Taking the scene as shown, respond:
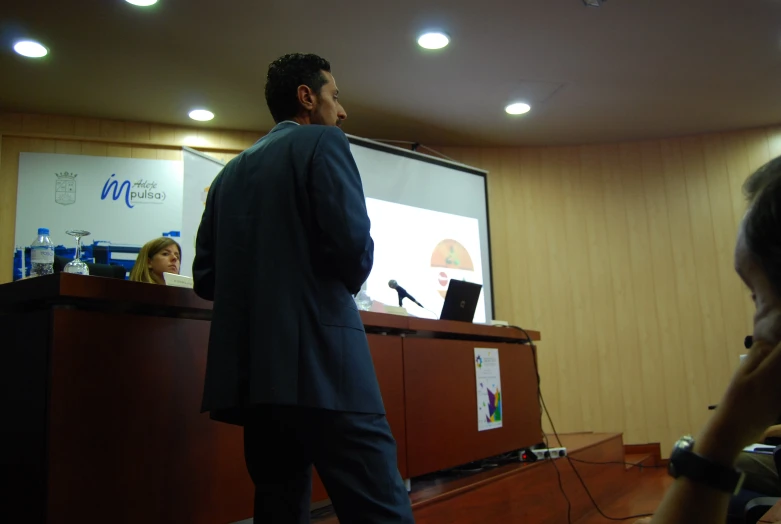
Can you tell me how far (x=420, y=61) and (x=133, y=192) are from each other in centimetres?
223

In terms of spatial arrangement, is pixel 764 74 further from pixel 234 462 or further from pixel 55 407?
pixel 55 407

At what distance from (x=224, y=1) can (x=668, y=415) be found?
14.5 feet

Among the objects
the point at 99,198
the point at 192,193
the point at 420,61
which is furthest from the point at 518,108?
the point at 99,198

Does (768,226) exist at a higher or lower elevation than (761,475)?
higher

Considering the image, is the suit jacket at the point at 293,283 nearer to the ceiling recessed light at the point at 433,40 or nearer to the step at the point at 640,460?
the ceiling recessed light at the point at 433,40

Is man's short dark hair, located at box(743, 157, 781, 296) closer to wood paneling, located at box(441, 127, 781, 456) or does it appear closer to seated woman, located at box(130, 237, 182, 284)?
seated woman, located at box(130, 237, 182, 284)

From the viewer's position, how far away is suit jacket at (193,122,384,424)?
4.15 ft

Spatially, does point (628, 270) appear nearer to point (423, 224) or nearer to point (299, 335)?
point (423, 224)

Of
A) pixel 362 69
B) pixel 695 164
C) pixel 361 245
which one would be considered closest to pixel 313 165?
pixel 361 245

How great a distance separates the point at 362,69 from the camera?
4191 millimetres

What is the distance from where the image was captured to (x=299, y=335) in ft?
4.20

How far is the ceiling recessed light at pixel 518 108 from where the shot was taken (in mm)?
4832

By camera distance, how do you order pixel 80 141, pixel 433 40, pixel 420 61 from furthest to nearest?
pixel 80 141
pixel 420 61
pixel 433 40

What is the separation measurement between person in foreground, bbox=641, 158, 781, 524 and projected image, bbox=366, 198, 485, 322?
12.8 feet
